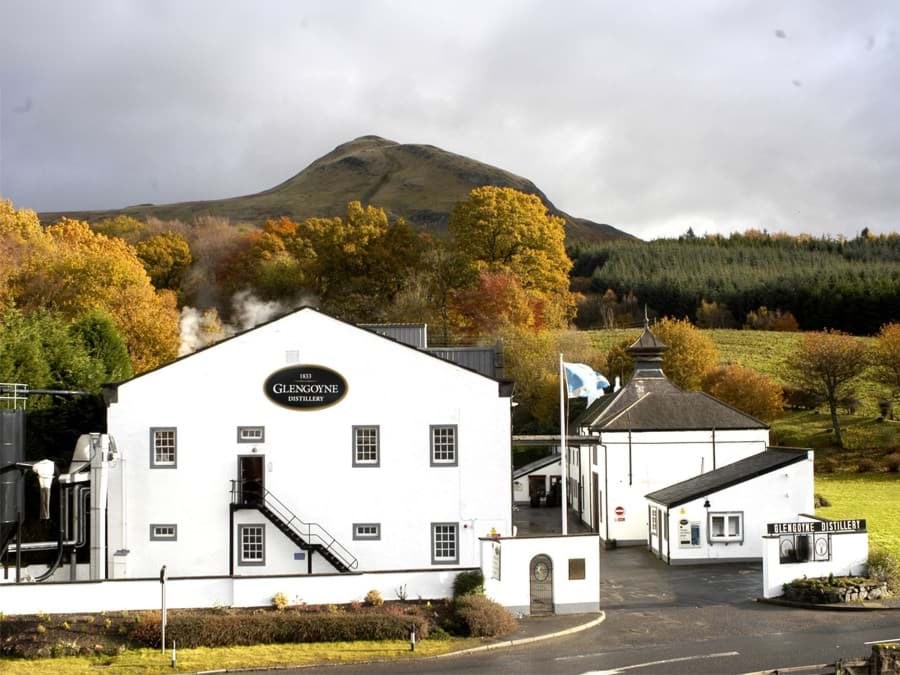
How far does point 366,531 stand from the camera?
3816cm

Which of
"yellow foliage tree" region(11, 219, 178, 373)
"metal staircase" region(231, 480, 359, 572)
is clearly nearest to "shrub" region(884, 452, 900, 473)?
"metal staircase" region(231, 480, 359, 572)

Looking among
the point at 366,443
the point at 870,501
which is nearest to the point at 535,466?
the point at 870,501

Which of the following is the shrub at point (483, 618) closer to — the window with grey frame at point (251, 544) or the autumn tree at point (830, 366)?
the window with grey frame at point (251, 544)

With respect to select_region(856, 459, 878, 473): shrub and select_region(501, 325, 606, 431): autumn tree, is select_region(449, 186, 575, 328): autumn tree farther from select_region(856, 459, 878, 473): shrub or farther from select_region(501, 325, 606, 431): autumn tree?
select_region(856, 459, 878, 473): shrub

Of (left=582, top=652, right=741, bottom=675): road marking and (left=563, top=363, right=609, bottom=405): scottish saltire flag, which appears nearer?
(left=582, top=652, right=741, bottom=675): road marking

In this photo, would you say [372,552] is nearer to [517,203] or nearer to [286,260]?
[517,203]

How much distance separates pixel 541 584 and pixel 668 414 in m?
19.4

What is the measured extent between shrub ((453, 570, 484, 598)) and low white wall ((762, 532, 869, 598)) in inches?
366

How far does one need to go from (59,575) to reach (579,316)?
328ft

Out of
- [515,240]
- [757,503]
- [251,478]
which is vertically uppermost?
[515,240]

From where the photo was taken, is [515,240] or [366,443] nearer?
[366,443]

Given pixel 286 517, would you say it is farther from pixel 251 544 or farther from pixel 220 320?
pixel 220 320

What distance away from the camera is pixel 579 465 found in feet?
195

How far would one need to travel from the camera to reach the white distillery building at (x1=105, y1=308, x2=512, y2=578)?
37688 mm
